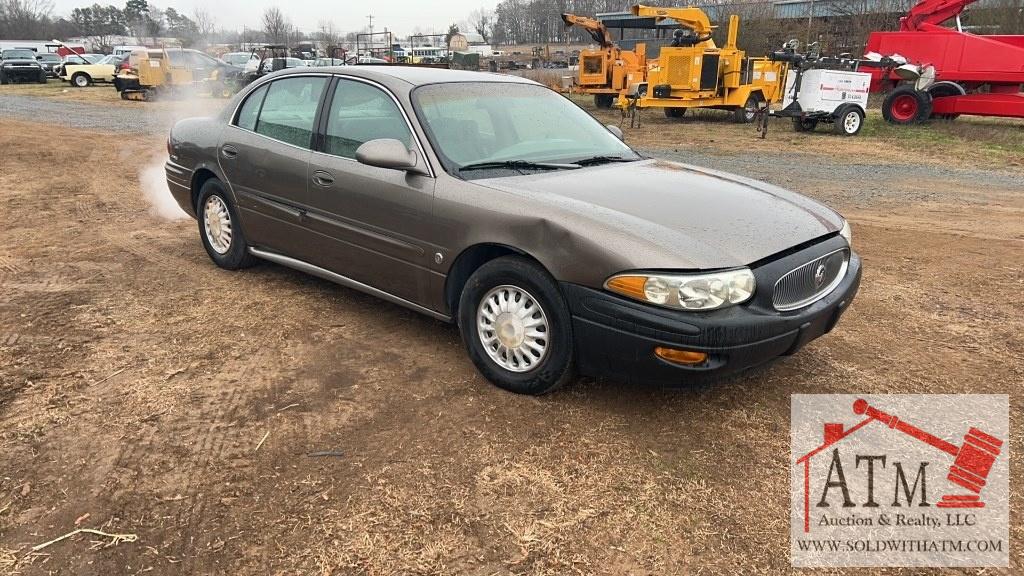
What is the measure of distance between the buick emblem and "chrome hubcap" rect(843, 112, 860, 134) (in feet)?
46.1

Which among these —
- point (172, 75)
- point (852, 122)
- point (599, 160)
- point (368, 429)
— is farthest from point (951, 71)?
point (172, 75)

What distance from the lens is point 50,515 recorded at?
254 centimetres

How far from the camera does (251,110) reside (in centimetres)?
504

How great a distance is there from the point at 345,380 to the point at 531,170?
1.49 metres

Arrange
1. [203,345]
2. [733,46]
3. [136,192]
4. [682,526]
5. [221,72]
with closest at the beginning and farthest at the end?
[682,526] < [203,345] < [136,192] < [733,46] < [221,72]

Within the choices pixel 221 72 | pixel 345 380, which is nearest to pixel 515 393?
pixel 345 380

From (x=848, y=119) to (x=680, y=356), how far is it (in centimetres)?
1492

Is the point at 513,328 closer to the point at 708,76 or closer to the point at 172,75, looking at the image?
the point at 708,76

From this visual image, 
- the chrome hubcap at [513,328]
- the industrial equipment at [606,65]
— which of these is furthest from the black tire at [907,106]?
the chrome hubcap at [513,328]

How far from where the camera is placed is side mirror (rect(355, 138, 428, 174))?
3.63 m

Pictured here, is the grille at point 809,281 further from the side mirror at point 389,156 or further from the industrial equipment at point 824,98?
the industrial equipment at point 824,98

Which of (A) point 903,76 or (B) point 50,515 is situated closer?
(B) point 50,515

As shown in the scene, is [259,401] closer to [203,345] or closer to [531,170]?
[203,345]

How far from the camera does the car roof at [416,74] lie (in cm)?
419
